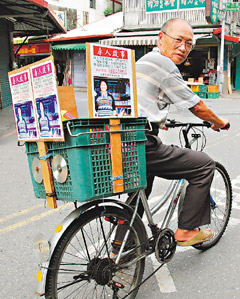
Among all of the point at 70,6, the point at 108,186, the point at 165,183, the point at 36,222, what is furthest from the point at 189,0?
the point at 108,186

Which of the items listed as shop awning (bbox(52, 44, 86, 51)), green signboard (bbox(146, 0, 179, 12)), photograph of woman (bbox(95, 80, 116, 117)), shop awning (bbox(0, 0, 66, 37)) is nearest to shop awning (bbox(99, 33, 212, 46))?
green signboard (bbox(146, 0, 179, 12))

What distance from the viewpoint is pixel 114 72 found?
1.93 metres

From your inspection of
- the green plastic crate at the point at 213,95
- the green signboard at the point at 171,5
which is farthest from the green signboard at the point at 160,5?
the green plastic crate at the point at 213,95

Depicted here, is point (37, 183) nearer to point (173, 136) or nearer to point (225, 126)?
point (225, 126)

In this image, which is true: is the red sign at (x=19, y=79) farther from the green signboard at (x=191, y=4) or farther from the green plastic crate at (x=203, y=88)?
the green signboard at (x=191, y=4)

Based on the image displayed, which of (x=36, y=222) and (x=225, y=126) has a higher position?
(x=225, y=126)

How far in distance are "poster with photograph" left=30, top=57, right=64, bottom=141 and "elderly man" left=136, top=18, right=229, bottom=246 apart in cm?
70

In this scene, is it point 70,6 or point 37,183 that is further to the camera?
point 70,6

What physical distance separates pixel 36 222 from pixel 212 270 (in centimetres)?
194

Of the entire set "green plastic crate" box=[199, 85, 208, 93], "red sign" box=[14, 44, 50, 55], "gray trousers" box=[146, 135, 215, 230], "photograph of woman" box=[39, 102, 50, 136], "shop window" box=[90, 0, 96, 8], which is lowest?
"green plastic crate" box=[199, 85, 208, 93]

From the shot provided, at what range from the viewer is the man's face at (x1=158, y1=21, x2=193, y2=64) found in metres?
2.45

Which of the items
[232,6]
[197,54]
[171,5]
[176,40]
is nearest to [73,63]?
[171,5]

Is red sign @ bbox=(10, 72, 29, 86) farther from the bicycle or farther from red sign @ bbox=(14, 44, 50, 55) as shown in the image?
red sign @ bbox=(14, 44, 50, 55)

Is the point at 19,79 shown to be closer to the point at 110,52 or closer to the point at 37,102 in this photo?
the point at 37,102
